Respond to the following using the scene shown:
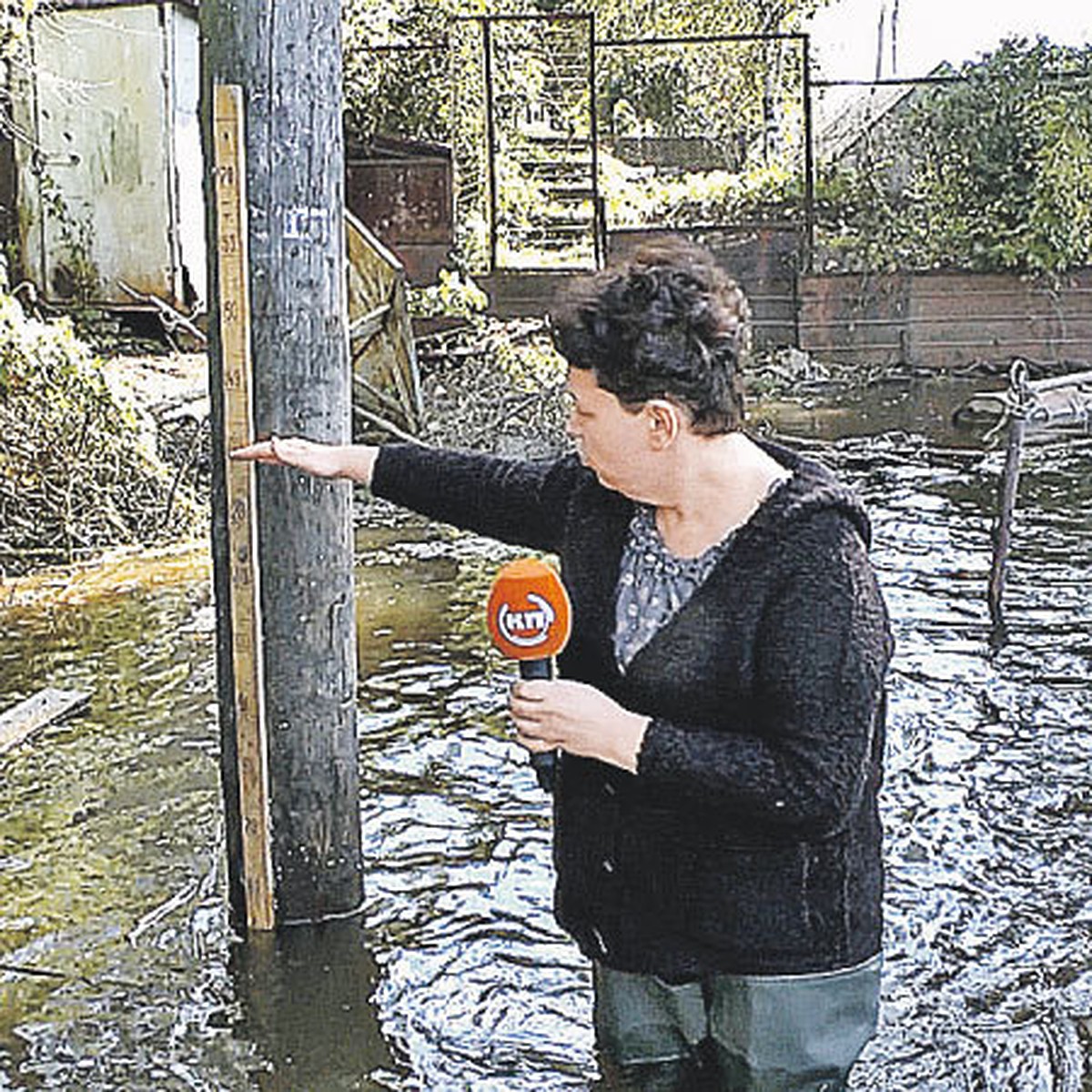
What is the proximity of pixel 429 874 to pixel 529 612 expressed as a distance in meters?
3.13

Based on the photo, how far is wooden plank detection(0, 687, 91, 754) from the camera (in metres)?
7.06

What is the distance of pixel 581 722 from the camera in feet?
9.55

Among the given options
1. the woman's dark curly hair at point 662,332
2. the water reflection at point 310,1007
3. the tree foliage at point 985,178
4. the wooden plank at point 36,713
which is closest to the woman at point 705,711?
the woman's dark curly hair at point 662,332

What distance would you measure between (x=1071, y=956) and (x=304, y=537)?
243 cm

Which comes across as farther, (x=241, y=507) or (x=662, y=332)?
(x=241, y=507)

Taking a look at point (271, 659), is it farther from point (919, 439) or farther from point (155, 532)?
point (919, 439)

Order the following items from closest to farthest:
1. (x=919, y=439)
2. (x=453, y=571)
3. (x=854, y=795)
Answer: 1. (x=854, y=795)
2. (x=453, y=571)
3. (x=919, y=439)

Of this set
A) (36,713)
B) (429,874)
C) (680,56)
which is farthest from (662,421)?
(680,56)

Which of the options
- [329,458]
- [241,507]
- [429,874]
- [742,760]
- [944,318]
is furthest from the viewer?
[944,318]

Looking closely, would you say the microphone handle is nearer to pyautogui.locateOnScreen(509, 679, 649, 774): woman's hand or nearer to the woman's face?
pyautogui.locateOnScreen(509, 679, 649, 774): woman's hand

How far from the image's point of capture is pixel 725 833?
119 inches

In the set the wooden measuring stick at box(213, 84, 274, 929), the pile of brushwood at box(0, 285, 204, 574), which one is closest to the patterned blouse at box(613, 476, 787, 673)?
the wooden measuring stick at box(213, 84, 274, 929)

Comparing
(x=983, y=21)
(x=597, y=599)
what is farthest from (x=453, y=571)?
(x=983, y=21)

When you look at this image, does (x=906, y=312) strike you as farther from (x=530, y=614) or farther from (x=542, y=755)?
(x=530, y=614)
